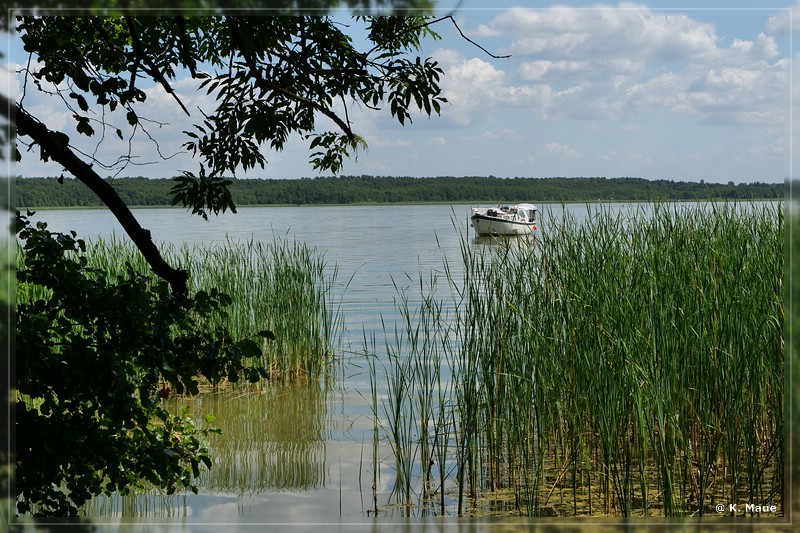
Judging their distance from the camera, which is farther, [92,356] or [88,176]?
[88,176]

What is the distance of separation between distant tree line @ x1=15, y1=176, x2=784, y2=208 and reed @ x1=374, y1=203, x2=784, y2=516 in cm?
56

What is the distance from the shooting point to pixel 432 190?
3812 mm

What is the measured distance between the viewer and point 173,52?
8.43 ft

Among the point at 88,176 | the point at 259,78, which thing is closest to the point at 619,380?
the point at 259,78

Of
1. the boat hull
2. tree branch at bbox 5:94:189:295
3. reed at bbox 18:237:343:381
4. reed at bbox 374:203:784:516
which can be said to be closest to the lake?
the boat hull

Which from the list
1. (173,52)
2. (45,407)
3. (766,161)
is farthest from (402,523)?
(766,161)

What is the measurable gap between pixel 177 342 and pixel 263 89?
28.8 inches

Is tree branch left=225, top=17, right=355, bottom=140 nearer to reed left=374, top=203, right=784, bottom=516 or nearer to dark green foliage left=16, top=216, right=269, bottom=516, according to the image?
dark green foliage left=16, top=216, right=269, bottom=516

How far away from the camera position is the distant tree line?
360 cm

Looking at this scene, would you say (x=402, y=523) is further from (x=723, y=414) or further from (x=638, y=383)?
(x=723, y=414)

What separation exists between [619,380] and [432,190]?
1.52 meters

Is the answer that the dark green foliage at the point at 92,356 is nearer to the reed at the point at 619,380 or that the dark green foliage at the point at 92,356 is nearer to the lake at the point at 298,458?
the lake at the point at 298,458

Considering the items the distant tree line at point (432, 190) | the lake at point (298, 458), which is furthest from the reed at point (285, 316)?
the distant tree line at point (432, 190)

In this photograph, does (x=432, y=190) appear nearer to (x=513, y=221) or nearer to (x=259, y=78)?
(x=513, y=221)
